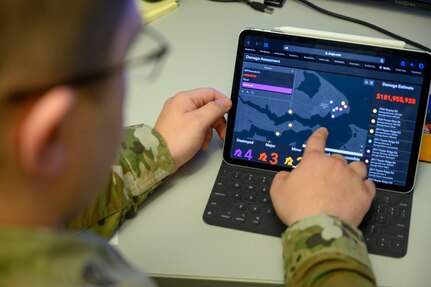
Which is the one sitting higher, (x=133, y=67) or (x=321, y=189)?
(x=133, y=67)

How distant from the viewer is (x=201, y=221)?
2.52 ft

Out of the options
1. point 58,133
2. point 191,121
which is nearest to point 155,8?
point 191,121

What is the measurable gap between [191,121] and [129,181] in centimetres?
13

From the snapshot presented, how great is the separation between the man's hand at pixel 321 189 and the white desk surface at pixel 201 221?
6 centimetres

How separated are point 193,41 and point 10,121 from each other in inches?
27.1

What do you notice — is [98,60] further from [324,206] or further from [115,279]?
[324,206]

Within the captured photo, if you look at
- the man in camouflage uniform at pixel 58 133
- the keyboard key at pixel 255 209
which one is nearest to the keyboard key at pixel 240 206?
the keyboard key at pixel 255 209

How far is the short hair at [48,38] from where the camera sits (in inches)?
15.7

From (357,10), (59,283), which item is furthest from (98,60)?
(357,10)

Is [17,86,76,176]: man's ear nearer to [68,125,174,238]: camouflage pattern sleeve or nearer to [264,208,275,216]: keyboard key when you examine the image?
[68,125,174,238]: camouflage pattern sleeve

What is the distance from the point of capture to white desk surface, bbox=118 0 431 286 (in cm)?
71

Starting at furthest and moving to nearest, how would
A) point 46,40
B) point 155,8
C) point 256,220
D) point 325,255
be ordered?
point 155,8
point 256,220
point 325,255
point 46,40

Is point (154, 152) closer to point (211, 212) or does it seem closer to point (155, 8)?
point (211, 212)

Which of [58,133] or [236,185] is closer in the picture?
[58,133]
